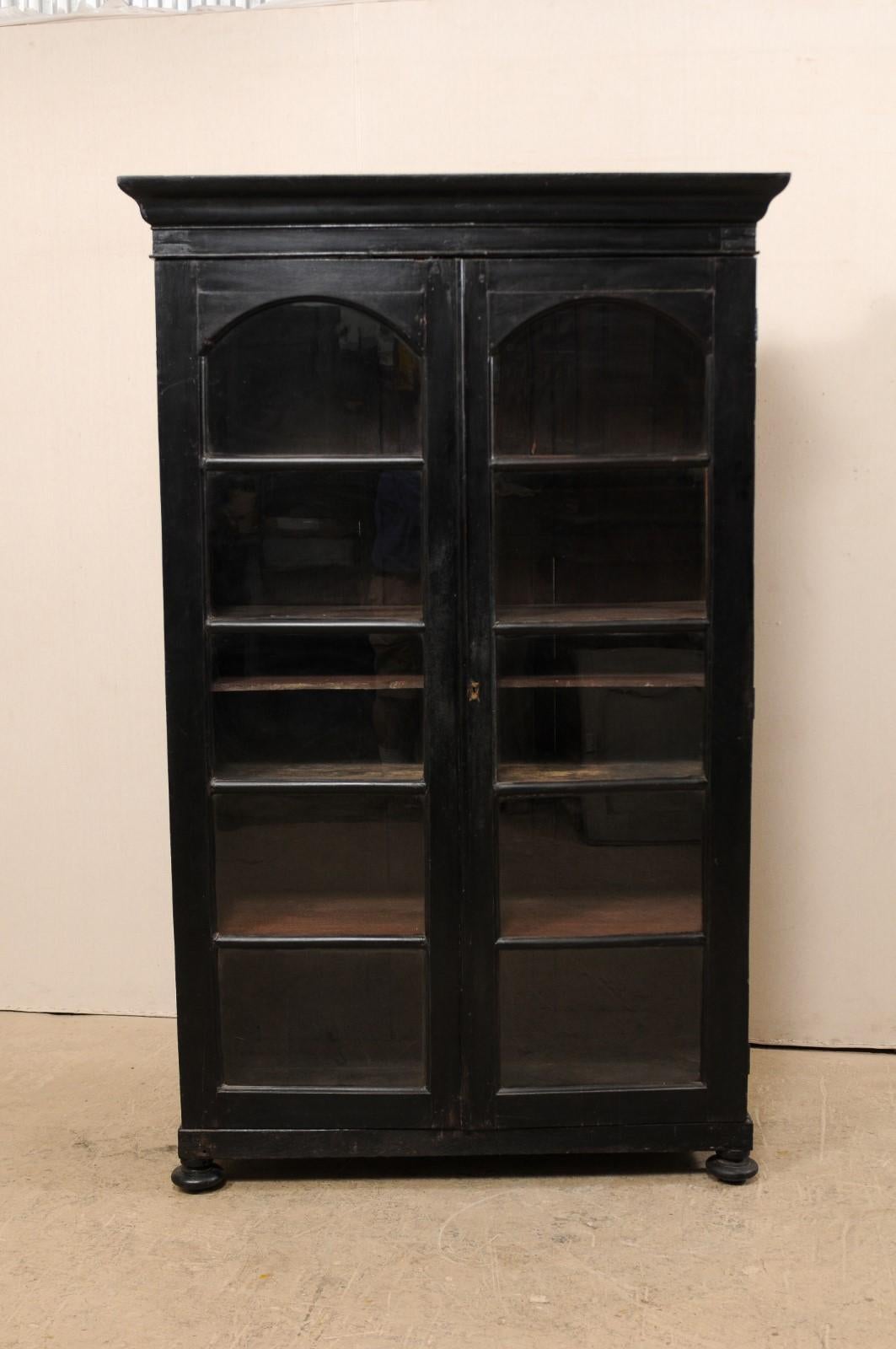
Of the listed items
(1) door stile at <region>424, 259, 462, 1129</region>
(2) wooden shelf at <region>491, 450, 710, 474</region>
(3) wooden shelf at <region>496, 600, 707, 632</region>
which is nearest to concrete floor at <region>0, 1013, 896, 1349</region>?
(1) door stile at <region>424, 259, 462, 1129</region>

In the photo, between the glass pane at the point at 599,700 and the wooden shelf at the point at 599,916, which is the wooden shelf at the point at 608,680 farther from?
the wooden shelf at the point at 599,916

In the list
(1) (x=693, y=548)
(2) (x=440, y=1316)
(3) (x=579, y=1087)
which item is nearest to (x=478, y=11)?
(1) (x=693, y=548)

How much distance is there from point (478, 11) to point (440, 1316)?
3001 millimetres

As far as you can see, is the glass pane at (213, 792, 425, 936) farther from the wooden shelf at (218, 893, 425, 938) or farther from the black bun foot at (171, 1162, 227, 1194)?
the black bun foot at (171, 1162, 227, 1194)

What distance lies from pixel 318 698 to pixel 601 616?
2.01 ft

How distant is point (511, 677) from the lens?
8.46 feet

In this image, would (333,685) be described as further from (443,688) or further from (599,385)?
(599,385)

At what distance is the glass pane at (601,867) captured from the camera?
2607 millimetres

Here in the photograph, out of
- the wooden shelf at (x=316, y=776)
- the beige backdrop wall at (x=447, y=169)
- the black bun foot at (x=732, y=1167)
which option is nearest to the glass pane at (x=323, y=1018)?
the wooden shelf at (x=316, y=776)

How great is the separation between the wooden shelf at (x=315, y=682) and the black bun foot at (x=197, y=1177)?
1008mm

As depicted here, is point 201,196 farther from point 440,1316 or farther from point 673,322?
point 440,1316

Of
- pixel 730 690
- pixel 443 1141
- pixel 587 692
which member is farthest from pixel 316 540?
pixel 443 1141

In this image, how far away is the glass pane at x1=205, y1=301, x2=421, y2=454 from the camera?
2.51 meters

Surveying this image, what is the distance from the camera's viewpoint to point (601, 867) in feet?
8.68
